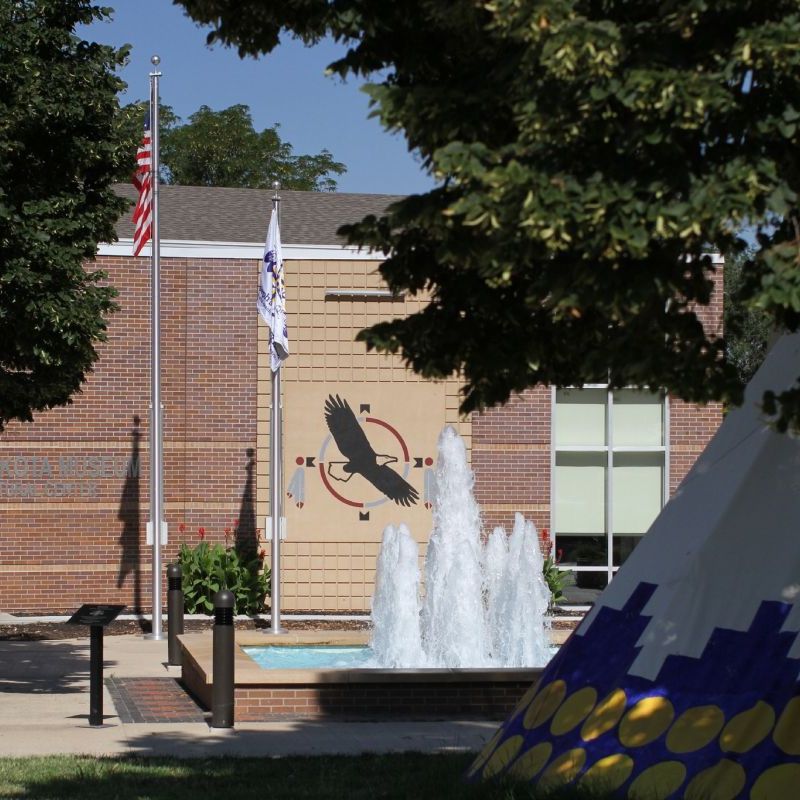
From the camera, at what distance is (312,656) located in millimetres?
16266

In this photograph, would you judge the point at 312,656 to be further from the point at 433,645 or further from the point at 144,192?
the point at 144,192

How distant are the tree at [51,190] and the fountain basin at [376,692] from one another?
11.1 ft

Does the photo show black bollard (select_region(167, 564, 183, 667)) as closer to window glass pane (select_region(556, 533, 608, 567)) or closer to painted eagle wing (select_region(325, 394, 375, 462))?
painted eagle wing (select_region(325, 394, 375, 462))

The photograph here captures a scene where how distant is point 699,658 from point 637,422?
17225mm

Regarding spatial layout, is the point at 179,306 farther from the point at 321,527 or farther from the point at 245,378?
the point at 321,527

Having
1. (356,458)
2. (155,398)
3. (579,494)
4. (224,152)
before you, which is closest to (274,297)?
(155,398)

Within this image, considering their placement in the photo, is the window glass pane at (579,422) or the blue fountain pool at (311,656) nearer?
the blue fountain pool at (311,656)

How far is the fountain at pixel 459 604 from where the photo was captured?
622 inches

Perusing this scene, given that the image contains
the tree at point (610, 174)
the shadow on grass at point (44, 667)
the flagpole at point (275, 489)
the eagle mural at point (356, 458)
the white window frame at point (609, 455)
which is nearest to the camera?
the tree at point (610, 174)

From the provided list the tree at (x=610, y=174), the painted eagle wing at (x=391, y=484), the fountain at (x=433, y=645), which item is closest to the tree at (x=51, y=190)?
the fountain at (x=433, y=645)

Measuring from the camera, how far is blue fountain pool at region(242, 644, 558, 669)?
50.9 feet

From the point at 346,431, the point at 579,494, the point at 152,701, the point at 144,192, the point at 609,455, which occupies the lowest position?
the point at 152,701

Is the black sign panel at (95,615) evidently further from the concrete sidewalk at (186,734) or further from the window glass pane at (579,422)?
the window glass pane at (579,422)

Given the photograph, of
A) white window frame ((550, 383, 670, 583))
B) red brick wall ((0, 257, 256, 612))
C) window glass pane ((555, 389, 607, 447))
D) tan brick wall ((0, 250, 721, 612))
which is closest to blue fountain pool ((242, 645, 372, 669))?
tan brick wall ((0, 250, 721, 612))
